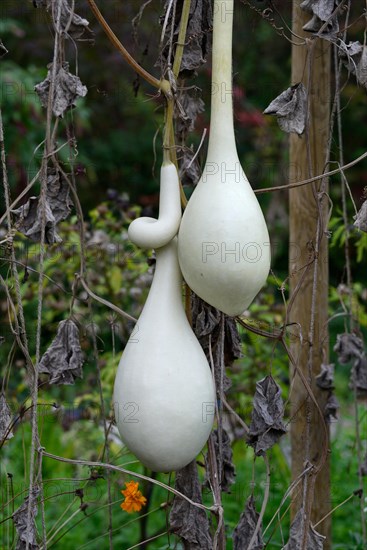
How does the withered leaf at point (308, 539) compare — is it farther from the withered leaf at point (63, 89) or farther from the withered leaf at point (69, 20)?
the withered leaf at point (69, 20)

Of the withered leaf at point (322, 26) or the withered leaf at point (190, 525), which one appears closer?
the withered leaf at point (322, 26)

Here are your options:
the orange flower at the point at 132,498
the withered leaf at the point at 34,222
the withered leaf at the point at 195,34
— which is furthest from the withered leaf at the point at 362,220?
the orange flower at the point at 132,498

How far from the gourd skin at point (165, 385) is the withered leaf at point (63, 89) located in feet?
0.98

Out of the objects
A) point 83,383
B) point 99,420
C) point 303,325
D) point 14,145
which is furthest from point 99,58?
point 303,325

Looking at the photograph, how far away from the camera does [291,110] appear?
4.48 ft

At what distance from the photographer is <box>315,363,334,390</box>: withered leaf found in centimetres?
187

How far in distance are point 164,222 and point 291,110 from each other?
A: 297 mm

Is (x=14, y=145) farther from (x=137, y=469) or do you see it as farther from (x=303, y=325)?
(x=303, y=325)

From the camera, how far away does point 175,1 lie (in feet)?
4.59

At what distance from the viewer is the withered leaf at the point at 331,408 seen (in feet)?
6.13

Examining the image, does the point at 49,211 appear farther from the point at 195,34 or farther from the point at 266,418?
the point at 266,418

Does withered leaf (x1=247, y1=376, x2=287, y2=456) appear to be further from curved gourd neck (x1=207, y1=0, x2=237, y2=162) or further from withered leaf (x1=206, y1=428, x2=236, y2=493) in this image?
curved gourd neck (x1=207, y1=0, x2=237, y2=162)

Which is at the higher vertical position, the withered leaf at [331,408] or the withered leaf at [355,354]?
the withered leaf at [355,354]

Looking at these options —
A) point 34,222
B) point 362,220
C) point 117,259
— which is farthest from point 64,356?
point 117,259
